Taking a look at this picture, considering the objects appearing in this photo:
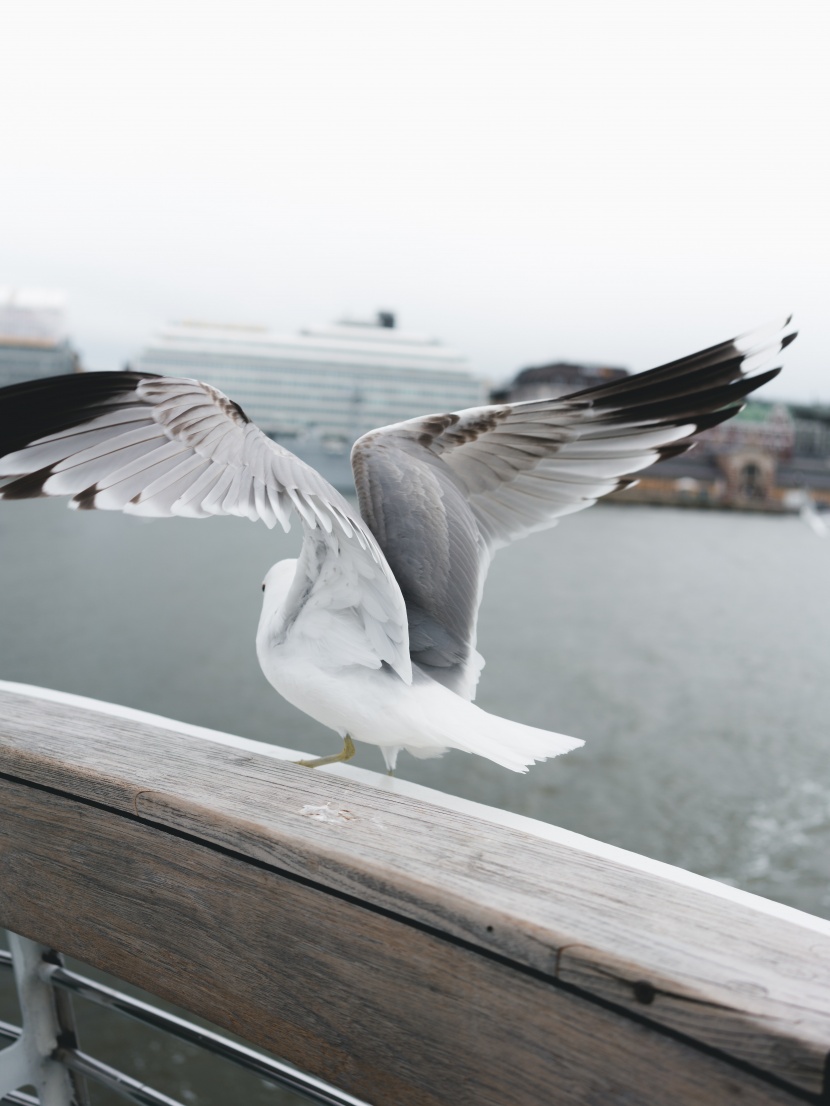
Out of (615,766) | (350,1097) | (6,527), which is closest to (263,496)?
(350,1097)

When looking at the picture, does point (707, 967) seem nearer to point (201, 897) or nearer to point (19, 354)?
point (201, 897)

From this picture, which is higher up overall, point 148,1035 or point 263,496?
point 263,496

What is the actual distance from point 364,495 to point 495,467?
18 centimetres

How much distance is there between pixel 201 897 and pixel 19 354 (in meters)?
36.4

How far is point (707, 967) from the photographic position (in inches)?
16.2

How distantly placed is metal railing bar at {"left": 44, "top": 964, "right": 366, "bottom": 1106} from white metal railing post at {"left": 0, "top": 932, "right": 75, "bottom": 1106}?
14 mm

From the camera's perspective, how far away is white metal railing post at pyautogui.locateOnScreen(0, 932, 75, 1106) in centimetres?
65

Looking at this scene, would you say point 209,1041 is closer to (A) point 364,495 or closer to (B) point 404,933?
(B) point 404,933

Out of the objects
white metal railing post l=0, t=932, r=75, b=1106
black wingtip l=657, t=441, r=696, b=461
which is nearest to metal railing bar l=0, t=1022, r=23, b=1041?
white metal railing post l=0, t=932, r=75, b=1106

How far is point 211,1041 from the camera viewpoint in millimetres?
601

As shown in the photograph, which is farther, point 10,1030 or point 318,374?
point 318,374

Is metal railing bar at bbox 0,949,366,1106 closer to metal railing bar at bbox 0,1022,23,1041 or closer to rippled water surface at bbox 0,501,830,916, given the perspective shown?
metal railing bar at bbox 0,1022,23,1041

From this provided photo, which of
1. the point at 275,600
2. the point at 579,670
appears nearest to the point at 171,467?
the point at 275,600

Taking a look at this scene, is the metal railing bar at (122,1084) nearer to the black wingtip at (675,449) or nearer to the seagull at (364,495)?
the seagull at (364,495)
